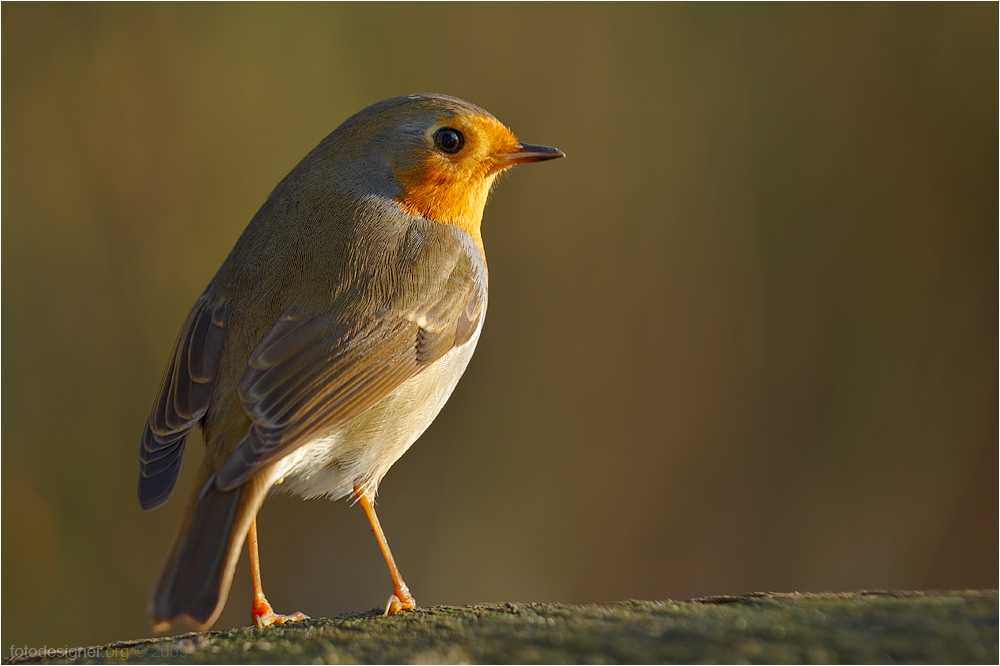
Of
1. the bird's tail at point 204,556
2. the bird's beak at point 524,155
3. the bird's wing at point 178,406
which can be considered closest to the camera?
the bird's tail at point 204,556

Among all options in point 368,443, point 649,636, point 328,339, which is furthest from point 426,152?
point 649,636

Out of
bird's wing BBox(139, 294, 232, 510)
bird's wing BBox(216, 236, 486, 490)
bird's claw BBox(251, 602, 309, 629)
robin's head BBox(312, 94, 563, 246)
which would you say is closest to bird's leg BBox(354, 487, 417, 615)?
bird's claw BBox(251, 602, 309, 629)

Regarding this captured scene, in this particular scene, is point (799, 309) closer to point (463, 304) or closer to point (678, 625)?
point (463, 304)

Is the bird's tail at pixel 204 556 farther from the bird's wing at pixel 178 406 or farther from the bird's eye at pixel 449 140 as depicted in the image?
the bird's eye at pixel 449 140

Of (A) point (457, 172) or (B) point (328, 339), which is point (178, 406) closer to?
(B) point (328, 339)

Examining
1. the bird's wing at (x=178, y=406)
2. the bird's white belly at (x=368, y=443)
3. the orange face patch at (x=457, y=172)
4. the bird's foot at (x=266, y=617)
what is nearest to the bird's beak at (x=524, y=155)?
the orange face patch at (x=457, y=172)

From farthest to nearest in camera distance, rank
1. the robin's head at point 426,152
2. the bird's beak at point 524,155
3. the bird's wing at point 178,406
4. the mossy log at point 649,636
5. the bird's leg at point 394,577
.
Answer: the bird's beak at point 524,155 < the robin's head at point 426,152 < the bird's leg at point 394,577 < the bird's wing at point 178,406 < the mossy log at point 649,636
